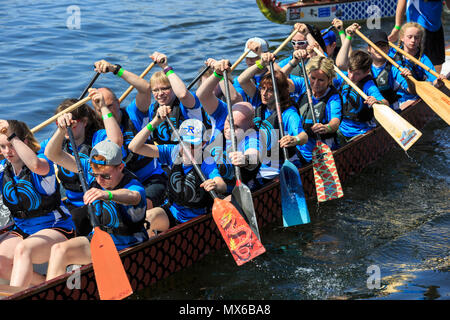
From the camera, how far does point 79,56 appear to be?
1442 cm

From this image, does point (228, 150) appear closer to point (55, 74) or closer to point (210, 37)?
point (55, 74)

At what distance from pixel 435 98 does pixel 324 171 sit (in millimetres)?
2120

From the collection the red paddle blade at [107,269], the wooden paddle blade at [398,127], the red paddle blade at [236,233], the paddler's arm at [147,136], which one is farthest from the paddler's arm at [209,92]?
the wooden paddle blade at [398,127]

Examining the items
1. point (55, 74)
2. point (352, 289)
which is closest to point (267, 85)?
point (352, 289)

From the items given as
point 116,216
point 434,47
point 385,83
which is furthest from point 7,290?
point 434,47

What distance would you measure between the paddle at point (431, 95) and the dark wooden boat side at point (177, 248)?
0.95 meters

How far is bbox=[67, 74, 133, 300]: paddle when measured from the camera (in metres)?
4.43

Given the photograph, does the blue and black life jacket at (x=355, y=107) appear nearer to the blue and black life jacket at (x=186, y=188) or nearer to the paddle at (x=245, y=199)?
the paddle at (x=245, y=199)

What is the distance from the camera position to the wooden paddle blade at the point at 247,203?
534 cm

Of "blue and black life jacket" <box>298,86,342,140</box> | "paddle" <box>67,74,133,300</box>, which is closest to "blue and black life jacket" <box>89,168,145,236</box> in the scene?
"paddle" <box>67,74,133,300</box>

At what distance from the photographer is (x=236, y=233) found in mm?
5148

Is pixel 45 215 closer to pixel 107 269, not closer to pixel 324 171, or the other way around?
pixel 107 269

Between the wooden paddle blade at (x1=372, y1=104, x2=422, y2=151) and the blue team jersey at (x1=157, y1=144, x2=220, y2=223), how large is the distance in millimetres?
2323

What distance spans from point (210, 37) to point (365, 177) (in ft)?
→ 32.2
